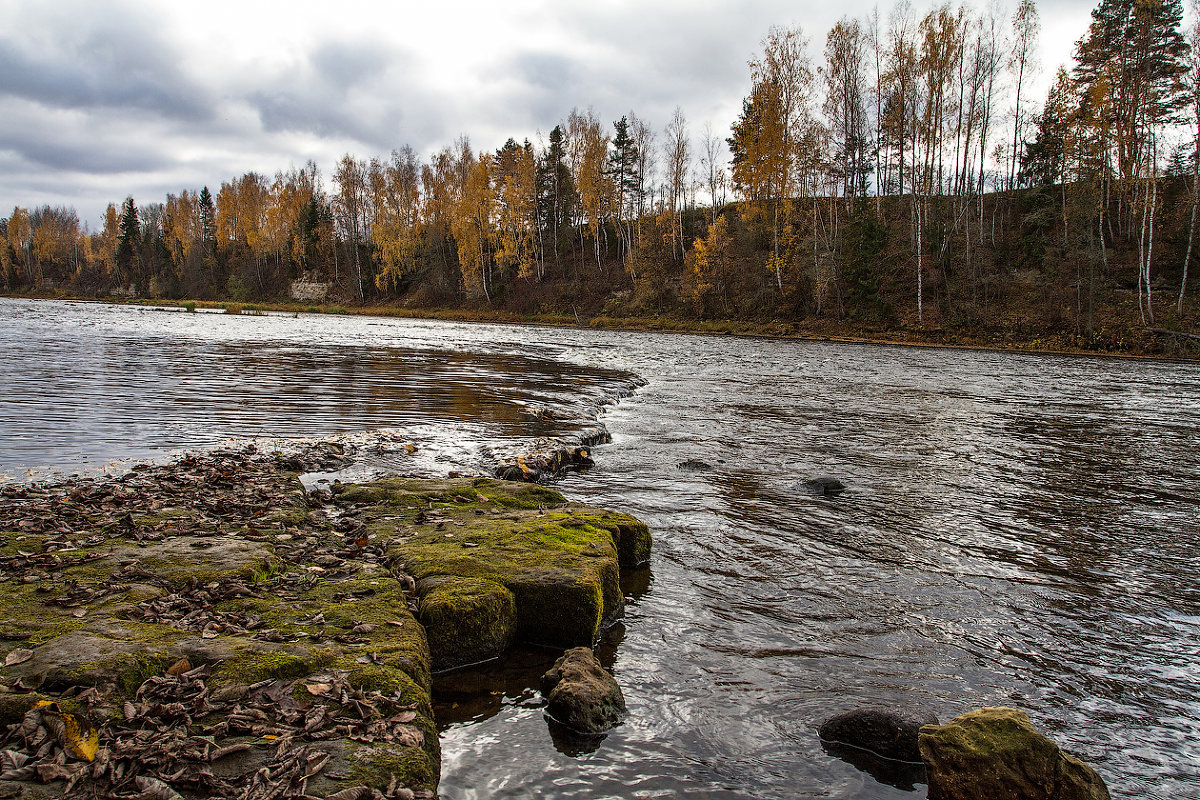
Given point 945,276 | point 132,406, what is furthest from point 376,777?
point 945,276

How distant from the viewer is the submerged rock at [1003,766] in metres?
3.08

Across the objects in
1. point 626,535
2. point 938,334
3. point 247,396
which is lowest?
point 626,535

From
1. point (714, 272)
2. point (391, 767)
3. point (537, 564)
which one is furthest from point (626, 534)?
point (714, 272)

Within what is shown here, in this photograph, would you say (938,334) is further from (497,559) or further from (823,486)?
(497,559)

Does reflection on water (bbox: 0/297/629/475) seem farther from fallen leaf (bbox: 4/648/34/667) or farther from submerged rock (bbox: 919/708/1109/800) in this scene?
submerged rock (bbox: 919/708/1109/800)

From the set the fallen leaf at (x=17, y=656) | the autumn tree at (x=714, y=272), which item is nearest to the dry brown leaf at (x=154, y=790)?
the fallen leaf at (x=17, y=656)

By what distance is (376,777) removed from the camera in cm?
263

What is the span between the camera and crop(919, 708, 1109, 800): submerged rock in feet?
10.1

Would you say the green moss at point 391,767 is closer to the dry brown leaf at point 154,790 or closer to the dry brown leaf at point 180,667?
the dry brown leaf at point 154,790

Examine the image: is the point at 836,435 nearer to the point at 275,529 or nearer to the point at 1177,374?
the point at 275,529

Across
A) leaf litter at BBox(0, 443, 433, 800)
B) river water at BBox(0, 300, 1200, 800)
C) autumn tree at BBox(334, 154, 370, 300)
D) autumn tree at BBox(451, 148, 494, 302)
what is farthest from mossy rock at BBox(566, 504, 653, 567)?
autumn tree at BBox(334, 154, 370, 300)

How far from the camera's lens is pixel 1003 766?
3127mm

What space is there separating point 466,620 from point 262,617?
129 cm

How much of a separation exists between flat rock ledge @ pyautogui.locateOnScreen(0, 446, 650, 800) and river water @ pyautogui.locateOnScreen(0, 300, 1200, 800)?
474 mm
